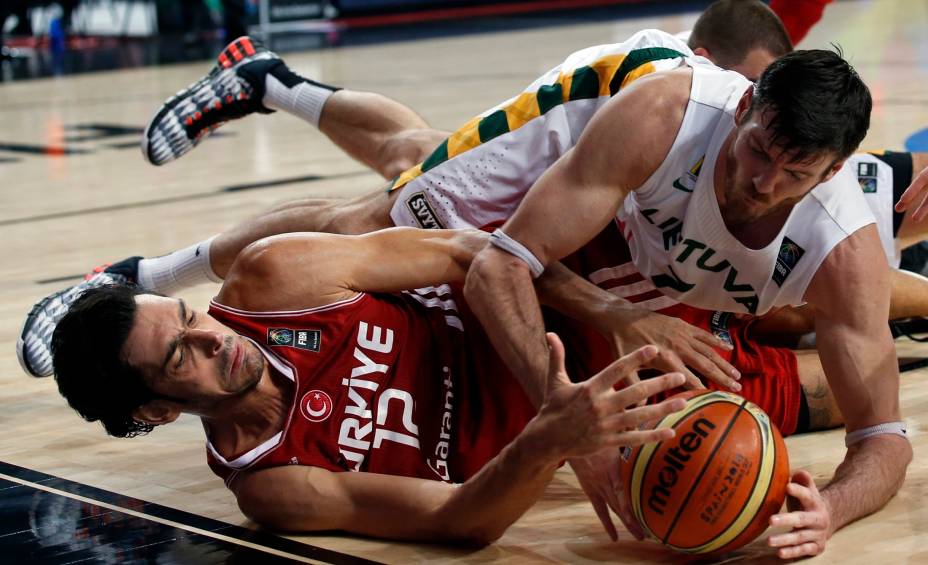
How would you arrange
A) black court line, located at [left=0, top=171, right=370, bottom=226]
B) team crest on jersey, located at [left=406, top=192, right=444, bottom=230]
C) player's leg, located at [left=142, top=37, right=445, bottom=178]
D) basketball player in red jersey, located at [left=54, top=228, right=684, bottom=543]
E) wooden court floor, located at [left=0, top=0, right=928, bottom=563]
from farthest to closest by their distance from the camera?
black court line, located at [left=0, top=171, right=370, bottom=226] < player's leg, located at [left=142, top=37, right=445, bottom=178] < team crest on jersey, located at [left=406, top=192, right=444, bottom=230] < wooden court floor, located at [left=0, top=0, right=928, bottom=563] < basketball player in red jersey, located at [left=54, top=228, right=684, bottom=543]

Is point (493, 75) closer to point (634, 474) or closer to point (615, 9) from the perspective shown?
point (615, 9)

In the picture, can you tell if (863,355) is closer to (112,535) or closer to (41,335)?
(112,535)

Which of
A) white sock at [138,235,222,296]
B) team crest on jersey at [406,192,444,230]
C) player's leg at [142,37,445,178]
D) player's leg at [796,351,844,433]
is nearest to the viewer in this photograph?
player's leg at [796,351,844,433]

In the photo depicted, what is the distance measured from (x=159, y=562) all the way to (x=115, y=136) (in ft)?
26.6

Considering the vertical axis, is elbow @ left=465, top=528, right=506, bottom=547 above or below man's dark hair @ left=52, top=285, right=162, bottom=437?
below

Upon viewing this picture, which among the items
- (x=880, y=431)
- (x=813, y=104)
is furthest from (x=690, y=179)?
(x=880, y=431)

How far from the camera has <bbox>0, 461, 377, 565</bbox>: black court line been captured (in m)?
3.12

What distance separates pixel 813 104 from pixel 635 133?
0.46 m

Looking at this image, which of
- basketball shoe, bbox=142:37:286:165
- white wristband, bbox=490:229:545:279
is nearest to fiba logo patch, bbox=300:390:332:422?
white wristband, bbox=490:229:545:279

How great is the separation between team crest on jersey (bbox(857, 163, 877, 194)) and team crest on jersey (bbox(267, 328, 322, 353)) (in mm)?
2121

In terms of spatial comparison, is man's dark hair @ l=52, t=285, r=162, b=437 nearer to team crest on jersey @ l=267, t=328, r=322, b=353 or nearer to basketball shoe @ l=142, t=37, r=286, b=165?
team crest on jersey @ l=267, t=328, r=322, b=353

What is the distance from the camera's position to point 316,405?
327 cm

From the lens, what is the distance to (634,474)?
9.71 feet

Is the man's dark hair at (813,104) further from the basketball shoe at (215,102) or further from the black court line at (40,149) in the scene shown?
the black court line at (40,149)
